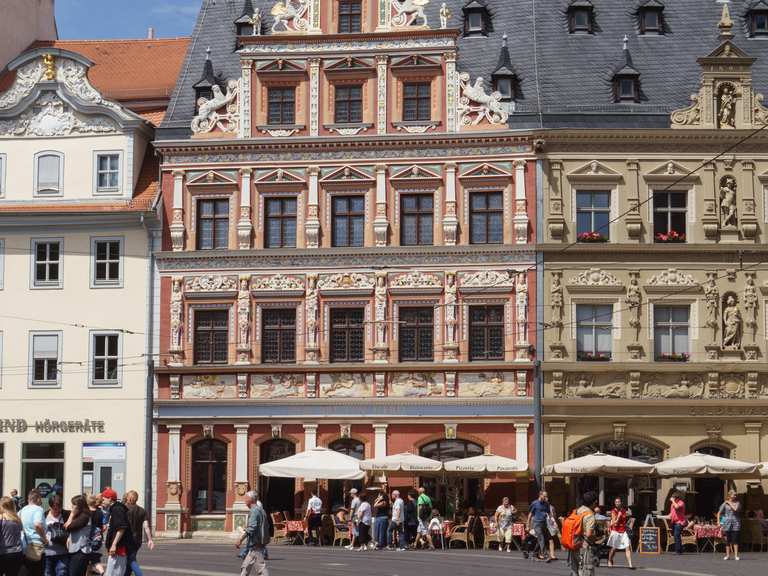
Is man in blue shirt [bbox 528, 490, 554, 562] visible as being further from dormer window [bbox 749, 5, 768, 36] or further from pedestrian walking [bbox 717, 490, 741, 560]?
dormer window [bbox 749, 5, 768, 36]

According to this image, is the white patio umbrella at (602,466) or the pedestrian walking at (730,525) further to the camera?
the white patio umbrella at (602,466)

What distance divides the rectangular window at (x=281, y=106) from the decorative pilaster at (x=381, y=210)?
3.50 metres

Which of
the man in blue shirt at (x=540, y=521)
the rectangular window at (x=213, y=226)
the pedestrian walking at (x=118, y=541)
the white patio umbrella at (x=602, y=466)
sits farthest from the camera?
the rectangular window at (x=213, y=226)

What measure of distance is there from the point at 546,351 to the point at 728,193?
7.30m

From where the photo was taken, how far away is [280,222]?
4703 cm

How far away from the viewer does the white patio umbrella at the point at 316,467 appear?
1665 inches

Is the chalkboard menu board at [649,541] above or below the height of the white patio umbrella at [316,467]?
below

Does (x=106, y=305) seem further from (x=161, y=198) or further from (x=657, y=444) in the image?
(x=657, y=444)

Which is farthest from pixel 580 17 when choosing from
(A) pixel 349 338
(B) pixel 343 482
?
(B) pixel 343 482

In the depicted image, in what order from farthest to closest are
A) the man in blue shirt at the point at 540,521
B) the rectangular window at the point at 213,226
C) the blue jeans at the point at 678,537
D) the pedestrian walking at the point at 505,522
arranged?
the rectangular window at the point at 213,226 < the pedestrian walking at the point at 505,522 < the blue jeans at the point at 678,537 < the man in blue shirt at the point at 540,521

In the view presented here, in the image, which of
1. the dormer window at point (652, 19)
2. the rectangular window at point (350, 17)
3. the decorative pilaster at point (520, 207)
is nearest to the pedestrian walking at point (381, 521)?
the decorative pilaster at point (520, 207)

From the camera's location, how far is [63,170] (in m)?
48.4

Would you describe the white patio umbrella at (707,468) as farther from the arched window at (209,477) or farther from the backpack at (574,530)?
the backpack at (574,530)

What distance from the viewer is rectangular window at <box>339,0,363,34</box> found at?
47625 mm
